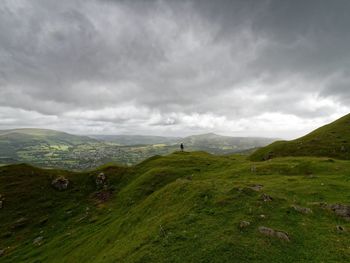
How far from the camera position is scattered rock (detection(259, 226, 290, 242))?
21.7 metres

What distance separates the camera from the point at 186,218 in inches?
1098

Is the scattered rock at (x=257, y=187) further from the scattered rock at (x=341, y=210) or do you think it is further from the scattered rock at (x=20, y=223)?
the scattered rock at (x=20, y=223)

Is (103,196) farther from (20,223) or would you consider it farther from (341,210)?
(341,210)

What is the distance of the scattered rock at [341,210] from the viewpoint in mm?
25750

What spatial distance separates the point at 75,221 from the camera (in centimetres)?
5800

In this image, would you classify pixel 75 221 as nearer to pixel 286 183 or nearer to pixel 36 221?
pixel 36 221

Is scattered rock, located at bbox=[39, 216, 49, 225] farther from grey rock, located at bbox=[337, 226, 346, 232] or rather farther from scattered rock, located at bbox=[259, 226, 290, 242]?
grey rock, located at bbox=[337, 226, 346, 232]

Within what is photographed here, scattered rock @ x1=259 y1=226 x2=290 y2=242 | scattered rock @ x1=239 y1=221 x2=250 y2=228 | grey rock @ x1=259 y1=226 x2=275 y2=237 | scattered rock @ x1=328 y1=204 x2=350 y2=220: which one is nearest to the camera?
scattered rock @ x1=259 y1=226 x2=290 y2=242

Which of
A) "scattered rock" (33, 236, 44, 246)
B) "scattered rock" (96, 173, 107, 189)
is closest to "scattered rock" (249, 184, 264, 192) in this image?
"scattered rock" (33, 236, 44, 246)

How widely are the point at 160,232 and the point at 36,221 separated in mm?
52838

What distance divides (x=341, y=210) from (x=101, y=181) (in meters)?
73.2

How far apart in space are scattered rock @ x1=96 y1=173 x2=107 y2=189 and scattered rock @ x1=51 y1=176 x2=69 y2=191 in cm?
1069

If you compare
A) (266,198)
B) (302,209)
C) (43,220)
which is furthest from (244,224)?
(43,220)

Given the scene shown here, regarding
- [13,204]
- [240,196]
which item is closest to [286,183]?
[240,196]
